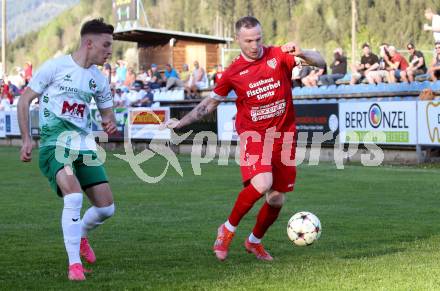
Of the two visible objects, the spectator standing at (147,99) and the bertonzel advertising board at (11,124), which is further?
the bertonzel advertising board at (11,124)

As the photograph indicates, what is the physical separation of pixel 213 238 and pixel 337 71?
58.9ft

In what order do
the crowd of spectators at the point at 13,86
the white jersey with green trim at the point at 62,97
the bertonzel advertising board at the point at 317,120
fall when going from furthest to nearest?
the crowd of spectators at the point at 13,86 → the bertonzel advertising board at the point at 317,120 → the white jersey with green trim at the point at 62,97

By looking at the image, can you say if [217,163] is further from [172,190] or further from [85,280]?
[85,280]

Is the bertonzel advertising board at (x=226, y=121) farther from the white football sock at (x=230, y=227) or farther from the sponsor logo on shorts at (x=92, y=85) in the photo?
the sponsor logo on shorts at (x=92, y=85)

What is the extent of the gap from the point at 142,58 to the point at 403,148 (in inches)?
1056

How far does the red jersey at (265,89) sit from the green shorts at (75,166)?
152 cm

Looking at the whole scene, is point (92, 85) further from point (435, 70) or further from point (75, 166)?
point (435, 70)

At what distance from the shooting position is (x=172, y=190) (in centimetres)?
1739

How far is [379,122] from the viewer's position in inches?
920

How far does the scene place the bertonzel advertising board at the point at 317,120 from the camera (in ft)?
81.6

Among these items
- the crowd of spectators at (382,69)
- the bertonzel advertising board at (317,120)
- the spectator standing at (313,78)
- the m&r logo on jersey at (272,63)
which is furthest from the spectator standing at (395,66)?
the m&r logo on jersey at (272,63)

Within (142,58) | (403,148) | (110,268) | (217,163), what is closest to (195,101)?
(217,163)

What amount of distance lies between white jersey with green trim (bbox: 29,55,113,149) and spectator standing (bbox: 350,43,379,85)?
1785 centimetres

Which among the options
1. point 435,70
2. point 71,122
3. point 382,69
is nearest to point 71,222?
point 71,122
